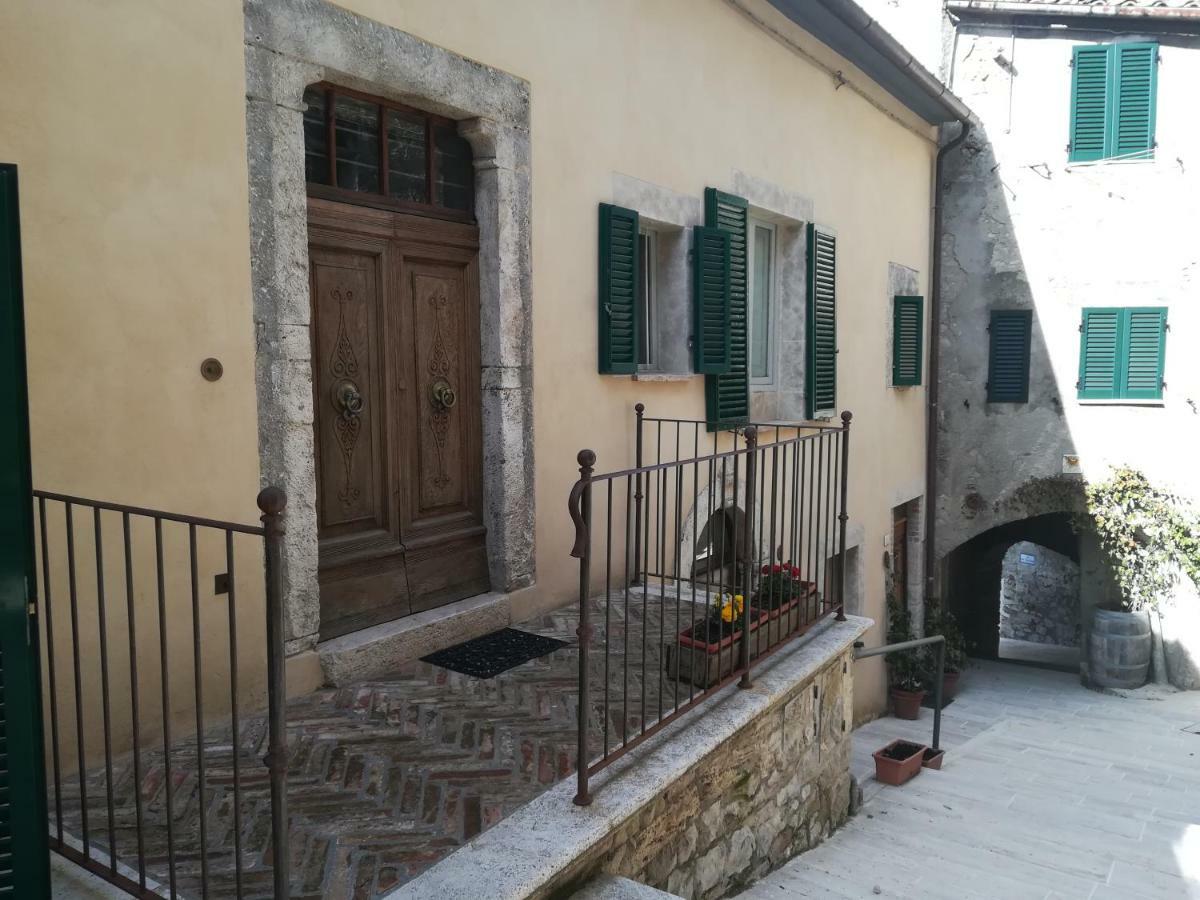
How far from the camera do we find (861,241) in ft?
29.6

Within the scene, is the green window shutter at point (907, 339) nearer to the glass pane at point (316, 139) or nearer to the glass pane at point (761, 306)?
the glass pane at point (761, 306)

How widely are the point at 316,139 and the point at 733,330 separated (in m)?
3.58

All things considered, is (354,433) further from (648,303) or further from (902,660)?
(902,660)

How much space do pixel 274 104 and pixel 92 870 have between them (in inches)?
108

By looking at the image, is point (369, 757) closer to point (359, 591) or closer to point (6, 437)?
point (359, 591)

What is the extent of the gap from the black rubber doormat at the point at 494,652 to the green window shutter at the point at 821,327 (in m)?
4.13

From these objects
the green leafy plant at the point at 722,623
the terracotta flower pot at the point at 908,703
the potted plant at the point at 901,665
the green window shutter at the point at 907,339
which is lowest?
the terracotta flower pot at the point at 908,703

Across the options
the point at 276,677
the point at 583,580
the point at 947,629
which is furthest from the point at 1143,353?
the point at 276,677

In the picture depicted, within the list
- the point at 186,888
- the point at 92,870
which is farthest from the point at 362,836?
the point at 92,870

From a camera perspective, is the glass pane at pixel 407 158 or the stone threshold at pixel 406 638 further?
the glass pane at pixel 407 158

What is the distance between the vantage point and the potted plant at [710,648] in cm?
406

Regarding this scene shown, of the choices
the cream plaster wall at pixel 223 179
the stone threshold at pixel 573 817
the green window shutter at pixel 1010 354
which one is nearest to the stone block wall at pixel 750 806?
the stone threshold at pixel 573 817

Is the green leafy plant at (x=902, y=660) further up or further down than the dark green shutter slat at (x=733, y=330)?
further down

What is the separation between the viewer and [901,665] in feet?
34.5
